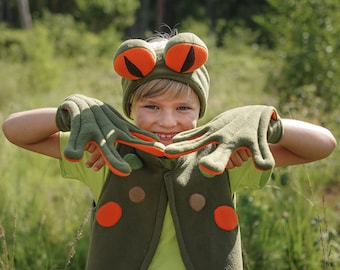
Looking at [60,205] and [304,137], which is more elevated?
Answer: [304,137]

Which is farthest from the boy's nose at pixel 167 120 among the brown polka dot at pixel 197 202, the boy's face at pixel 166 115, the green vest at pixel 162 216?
the brown polka dot at pixel 197 202

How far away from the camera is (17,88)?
664 centimetres

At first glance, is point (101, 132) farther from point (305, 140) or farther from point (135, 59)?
point (305, 140)

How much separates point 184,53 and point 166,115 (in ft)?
0.61

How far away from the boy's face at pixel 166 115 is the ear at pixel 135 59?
85mm

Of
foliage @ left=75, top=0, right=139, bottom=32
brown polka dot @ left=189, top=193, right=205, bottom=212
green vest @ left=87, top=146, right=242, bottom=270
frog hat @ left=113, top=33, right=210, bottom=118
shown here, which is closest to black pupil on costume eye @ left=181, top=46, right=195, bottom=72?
frog hat @ left=113, top=33, right=210, bottom=118

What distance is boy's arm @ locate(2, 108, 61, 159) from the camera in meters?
1.44

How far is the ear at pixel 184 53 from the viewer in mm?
1333

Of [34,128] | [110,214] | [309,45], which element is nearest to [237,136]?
[110,214]

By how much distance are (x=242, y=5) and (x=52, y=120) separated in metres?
25.6

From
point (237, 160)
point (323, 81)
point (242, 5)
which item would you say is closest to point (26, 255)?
point (237, 160)

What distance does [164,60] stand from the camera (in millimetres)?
1398

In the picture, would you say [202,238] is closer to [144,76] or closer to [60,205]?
[144,76]

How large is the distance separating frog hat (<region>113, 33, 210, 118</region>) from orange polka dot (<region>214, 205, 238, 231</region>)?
0.35 meters
